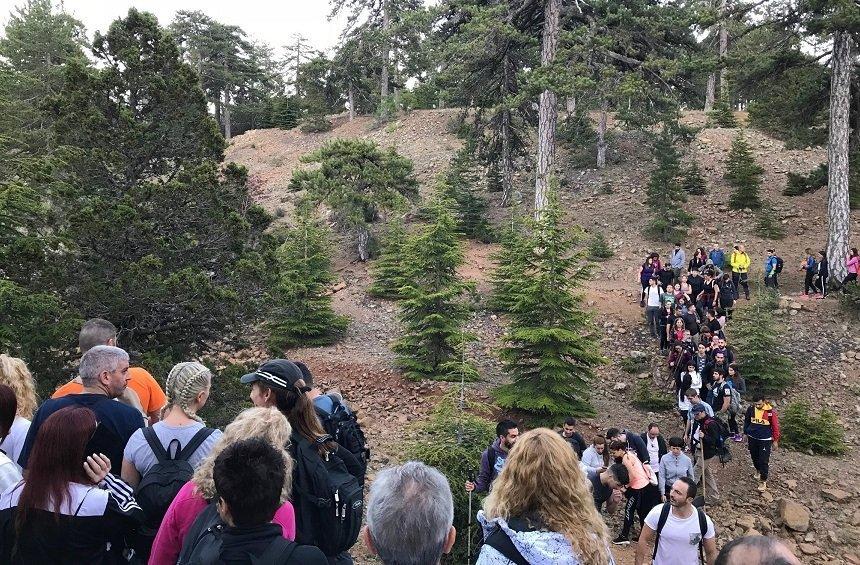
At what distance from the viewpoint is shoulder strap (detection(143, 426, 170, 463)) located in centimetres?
345

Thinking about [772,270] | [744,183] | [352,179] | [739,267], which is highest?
[352,179]

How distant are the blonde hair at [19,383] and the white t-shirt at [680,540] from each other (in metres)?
5.35

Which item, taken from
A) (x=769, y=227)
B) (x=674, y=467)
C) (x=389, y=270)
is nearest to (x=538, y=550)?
(x=674, y=467)

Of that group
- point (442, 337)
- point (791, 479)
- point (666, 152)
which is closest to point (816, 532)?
point (791, 479)

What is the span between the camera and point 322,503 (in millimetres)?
3307

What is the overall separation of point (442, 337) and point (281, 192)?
2345 cm

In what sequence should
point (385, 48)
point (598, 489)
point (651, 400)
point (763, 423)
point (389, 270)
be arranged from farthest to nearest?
point (385, 48) < point (389, 270) < point (651, 400) < point (763, 423) < point (598, 489)

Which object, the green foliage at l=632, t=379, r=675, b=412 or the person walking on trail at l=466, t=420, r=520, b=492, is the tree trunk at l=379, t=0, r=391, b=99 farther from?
the person walking on trail at l=466, t=420, r=520, b=492

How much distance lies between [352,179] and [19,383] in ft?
59.6

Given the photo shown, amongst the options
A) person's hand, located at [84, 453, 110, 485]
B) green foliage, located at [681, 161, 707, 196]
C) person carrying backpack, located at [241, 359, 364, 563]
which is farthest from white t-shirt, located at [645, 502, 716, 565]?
green foliage, located at [681, 161, 707, 196]

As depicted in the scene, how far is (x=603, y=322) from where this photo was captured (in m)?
17.8

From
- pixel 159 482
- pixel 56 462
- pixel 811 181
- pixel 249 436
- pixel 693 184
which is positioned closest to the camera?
pixel 249 436

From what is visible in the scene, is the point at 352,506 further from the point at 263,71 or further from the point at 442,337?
the point at 263,71

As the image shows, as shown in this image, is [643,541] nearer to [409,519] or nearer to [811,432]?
[409,519]
